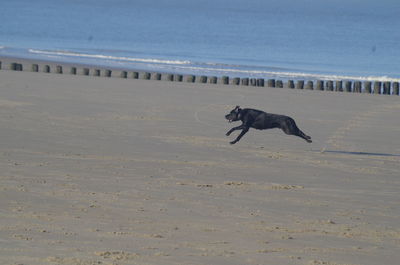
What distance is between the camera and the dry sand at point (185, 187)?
1016 cm

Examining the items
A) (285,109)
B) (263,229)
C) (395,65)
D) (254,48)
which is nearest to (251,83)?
(285,109)

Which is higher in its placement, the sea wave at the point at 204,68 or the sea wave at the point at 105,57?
the sea wave at the point at 204,68

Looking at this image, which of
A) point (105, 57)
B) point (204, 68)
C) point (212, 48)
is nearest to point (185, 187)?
point (204, 68)

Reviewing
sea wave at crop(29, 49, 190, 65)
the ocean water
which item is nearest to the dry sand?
the ocean water

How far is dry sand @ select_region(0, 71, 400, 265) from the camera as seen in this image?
10156mm

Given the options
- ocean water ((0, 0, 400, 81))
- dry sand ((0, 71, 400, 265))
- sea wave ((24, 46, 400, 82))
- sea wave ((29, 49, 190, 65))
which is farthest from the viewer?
sea wave ((29, 49, 190, 65))

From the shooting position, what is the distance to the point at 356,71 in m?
59.7

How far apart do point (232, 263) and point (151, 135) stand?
957 cm

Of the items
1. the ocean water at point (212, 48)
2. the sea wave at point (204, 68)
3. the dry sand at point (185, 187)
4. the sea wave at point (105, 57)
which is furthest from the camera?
the sea wave at point (105, 57)

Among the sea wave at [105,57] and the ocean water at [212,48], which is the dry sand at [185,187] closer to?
the ocean water at [212,48]

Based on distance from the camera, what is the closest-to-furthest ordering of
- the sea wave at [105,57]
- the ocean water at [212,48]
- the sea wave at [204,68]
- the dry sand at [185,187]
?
1. the dry sand at [185,187]
2. the sea wave at [204,68]
3. the ocean water at [212,48]
4. the sea wave at [105,57]

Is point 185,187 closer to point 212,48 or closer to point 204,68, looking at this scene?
point 204,68

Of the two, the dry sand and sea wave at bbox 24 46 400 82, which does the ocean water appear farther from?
the dry sand

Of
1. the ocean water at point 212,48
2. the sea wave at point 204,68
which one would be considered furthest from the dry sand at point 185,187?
the ocean water at point 212,48
